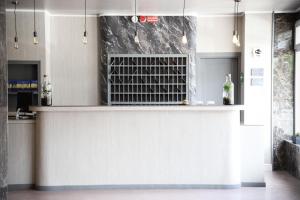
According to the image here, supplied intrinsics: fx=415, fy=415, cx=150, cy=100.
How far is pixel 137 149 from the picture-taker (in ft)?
19.7

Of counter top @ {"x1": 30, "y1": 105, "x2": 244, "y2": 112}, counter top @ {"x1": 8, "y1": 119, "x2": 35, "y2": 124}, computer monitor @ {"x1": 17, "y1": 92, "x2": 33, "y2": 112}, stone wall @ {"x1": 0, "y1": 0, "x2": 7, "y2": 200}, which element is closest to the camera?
stone wall @ {"x1": 0, "y1": 0, "x2": 7, "y2": 200}

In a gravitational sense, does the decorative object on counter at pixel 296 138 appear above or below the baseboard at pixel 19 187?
above

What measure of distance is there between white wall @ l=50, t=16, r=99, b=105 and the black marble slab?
254 millimetres

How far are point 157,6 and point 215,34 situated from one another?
4.99 ft

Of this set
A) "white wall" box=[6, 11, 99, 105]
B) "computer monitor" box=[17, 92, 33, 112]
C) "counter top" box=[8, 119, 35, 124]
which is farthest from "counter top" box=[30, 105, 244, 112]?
"white wall" box=[6, 11, 99, 105]

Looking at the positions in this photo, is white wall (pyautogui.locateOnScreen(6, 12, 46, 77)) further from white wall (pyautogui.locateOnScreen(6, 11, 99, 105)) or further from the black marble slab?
the black marble slab

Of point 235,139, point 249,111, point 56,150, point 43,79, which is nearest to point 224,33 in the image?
point 249,111

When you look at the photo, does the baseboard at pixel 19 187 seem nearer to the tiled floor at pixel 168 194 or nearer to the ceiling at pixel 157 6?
the tiled floor at pixel 168 194

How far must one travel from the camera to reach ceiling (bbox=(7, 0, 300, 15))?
23.9 ft

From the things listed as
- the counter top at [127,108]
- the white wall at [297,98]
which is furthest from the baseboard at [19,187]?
the white wall at [297,98]

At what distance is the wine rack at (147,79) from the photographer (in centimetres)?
837

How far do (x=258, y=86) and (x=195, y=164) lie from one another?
2.85 metres

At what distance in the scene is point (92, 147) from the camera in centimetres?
598

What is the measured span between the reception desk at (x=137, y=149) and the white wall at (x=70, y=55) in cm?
261
